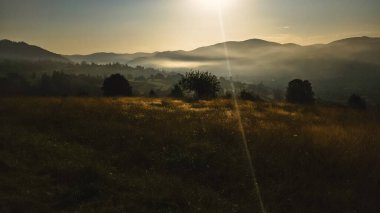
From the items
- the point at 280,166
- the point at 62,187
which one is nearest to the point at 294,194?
the point at 280,166

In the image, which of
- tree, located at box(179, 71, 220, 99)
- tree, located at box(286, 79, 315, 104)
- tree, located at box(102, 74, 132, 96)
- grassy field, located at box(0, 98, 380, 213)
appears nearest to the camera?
grassy field, located at box(0, 98, 380, 213)

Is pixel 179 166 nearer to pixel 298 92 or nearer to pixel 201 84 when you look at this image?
pixel 201 84

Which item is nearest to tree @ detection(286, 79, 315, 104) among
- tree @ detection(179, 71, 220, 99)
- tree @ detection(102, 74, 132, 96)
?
tree @ detection(179, 71, 220, 99)

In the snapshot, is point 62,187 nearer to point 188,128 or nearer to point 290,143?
point 188,128

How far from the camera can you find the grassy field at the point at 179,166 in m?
11.3

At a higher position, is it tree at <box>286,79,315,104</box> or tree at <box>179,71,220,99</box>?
tree at <box>179,71,220,99</box>

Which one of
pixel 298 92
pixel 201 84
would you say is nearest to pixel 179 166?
pixel 201 84

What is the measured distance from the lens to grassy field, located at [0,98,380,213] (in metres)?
11.3

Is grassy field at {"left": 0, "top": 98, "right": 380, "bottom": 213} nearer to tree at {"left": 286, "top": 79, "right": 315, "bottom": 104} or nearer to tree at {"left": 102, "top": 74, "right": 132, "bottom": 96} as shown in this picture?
tree at {"left": 102, "top": 74, "right": 132, "bottom": 96}

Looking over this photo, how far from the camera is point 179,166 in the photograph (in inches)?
573

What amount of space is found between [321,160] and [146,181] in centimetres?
728

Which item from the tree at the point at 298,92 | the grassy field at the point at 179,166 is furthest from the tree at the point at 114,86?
the grassy field at the point at 179,166

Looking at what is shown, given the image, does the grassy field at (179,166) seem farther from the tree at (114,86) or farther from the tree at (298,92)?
the tree at (298,92)

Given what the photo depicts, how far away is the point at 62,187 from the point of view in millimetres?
12211
